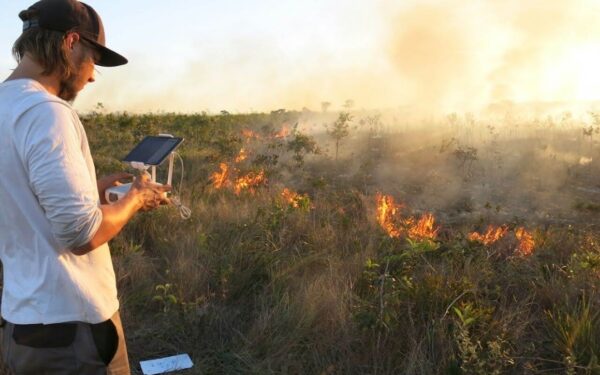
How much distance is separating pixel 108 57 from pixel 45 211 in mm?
524

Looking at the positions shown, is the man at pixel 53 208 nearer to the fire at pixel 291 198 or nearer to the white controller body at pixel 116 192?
the white controller body at pixel 116 192

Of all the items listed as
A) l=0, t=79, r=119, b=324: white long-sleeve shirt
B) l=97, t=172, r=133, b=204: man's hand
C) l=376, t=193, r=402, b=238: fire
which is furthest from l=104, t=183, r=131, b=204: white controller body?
l=376, t=193, r=402, b=238: fire

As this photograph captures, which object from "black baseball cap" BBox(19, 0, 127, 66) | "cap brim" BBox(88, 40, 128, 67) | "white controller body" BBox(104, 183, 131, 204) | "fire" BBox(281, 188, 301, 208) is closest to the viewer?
"black baseball cap" BBox(19, 0, 127, 66)

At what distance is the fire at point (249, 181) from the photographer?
669 cm

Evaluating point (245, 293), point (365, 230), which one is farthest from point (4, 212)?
point (365, 230)

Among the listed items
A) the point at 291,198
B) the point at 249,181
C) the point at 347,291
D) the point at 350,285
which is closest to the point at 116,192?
the point at 347,291

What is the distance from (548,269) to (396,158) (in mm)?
7592

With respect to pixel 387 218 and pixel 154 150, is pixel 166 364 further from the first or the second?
pixel 387 218

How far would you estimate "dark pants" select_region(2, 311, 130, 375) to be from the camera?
4.49ft

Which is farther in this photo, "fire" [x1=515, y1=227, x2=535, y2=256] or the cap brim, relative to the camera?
"fire" [x1=515, y1=227, x2=535, y2=256]

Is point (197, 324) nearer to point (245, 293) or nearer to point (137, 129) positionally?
point (245, 293)

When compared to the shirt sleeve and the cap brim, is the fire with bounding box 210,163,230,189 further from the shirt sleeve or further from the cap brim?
the shirt sleeve

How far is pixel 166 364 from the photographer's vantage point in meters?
2.91

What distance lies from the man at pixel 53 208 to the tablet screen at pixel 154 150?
196 mm
